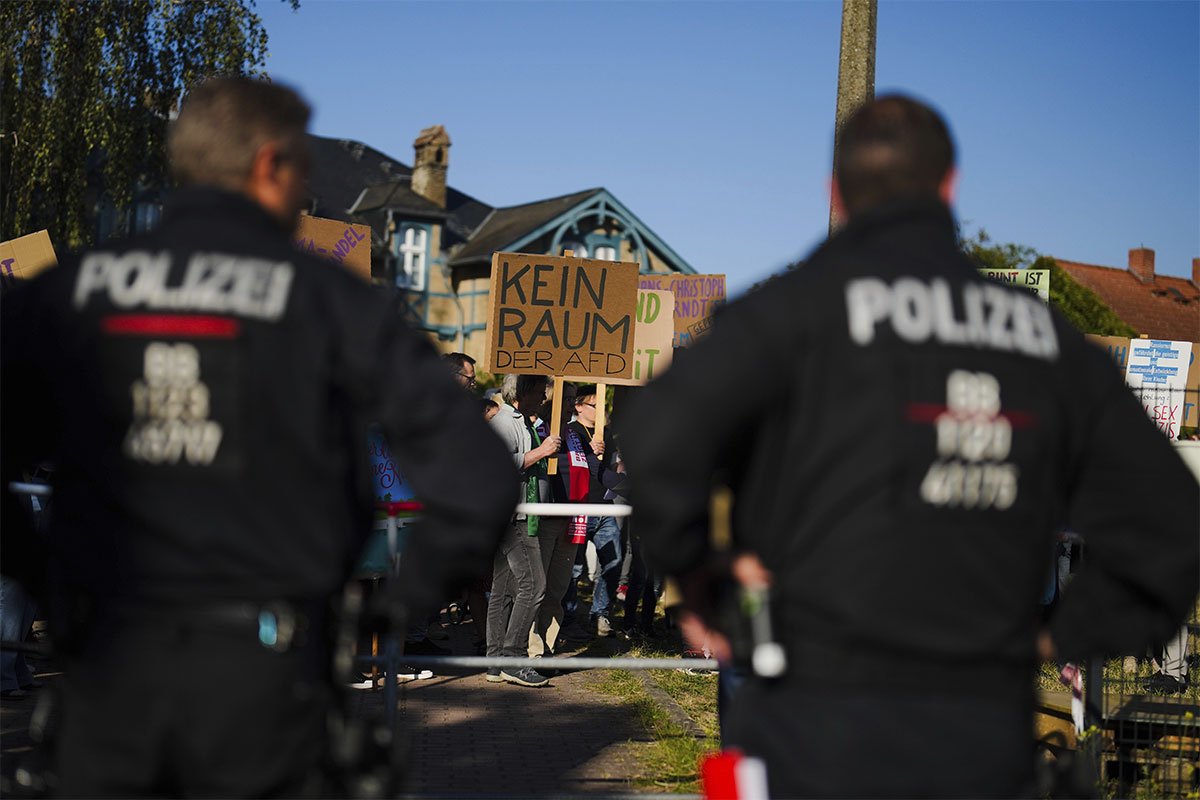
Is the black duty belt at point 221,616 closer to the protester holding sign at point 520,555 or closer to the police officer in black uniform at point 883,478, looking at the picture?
the police officer in black uniform at point 883,478

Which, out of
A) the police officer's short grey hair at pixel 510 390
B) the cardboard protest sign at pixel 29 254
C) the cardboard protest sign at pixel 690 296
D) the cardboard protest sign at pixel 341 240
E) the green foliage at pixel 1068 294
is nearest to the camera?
the cardboard protest sign at pixel 29 254

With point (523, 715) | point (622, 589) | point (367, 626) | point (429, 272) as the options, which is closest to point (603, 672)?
point (523, 715)

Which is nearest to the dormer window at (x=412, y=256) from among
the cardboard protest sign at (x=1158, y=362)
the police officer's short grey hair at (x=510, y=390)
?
the cardboard protest sign at (x=1158, y=362)

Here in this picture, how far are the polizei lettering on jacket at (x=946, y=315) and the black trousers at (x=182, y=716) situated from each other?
4.12 feet

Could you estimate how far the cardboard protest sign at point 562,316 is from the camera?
431 inches

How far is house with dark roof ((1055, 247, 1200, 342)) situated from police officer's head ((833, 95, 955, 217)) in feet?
179

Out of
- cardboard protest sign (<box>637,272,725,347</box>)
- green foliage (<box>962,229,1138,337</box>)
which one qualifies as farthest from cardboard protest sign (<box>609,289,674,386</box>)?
green foliage (<box>962,229,1138,337</box>)

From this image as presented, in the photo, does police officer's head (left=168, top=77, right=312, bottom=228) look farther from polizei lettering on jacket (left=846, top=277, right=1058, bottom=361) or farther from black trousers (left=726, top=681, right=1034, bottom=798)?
black trousers (left=726, top=681, right=1034, bottom=798)

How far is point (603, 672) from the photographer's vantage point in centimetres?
1073

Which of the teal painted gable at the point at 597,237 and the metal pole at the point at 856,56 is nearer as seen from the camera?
the metal pole at the point at 856,56

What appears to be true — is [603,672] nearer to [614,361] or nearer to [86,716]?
[614,361]

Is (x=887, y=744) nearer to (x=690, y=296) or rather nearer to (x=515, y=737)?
(x=515, y=737)

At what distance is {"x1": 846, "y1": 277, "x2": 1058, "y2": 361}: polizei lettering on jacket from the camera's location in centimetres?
266

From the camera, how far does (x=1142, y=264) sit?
62219mm
